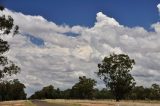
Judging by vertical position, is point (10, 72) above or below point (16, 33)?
below

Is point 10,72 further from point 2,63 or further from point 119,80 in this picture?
point 119,80

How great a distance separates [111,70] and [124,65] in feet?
14.7

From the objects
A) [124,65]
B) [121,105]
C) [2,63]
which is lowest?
[121,105]

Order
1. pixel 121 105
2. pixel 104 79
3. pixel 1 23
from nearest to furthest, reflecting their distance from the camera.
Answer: pixel 1 23 → pixel 121 105 → pixel 104 79

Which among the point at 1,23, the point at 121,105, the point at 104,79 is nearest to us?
the point at 1,23

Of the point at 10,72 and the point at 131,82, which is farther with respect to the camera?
the point at 131,82

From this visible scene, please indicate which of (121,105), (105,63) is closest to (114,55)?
(105,63)

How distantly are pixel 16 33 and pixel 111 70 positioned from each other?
258 feet

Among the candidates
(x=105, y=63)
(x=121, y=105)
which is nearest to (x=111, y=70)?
(x=105, y=63)

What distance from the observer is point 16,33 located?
59188 mm

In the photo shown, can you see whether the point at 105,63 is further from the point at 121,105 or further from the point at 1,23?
the point at 1,23

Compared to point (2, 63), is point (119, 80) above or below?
above

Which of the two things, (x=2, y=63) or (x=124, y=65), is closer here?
(x=2, y=63)

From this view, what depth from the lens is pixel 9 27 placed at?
193ft
